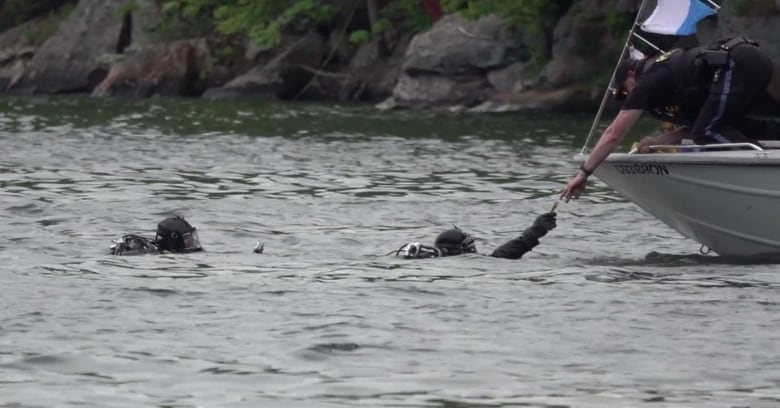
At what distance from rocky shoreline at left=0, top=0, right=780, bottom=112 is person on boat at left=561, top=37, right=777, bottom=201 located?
2178 cm

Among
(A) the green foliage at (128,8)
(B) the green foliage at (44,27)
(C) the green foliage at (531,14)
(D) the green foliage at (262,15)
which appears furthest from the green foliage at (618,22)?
(B) the green foliage at (44,27)

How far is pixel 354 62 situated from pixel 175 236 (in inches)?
1390

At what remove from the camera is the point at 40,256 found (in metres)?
14.3

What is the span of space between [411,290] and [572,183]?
5.76 ft

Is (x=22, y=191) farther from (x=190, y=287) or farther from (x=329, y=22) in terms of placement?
(x=329, y=22)

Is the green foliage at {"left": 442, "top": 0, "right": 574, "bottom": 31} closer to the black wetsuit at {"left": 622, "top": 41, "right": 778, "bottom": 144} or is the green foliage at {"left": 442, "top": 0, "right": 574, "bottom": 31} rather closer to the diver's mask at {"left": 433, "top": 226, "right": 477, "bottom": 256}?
the diver's mask at {"left": 433, "top": 226, "right": 477, "bottom": 256}

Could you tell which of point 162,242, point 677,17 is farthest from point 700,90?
point 162,242

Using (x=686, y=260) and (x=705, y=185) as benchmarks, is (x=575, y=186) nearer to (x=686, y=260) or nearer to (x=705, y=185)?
(x=705, y=185)

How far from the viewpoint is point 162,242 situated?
14383 millimetres

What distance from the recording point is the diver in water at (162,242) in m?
14.3

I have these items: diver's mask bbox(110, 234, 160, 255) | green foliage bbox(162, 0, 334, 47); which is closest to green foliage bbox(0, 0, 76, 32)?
green foliage bbox(162, 0, 334, 47)

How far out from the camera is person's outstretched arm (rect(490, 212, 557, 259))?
1344 centimetres

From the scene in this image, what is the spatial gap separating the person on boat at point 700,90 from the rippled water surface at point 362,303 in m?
1.04

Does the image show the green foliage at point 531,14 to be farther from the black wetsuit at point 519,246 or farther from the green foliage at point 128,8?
the black wetsuit at point 519,246
